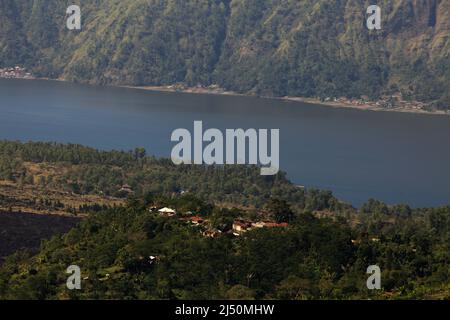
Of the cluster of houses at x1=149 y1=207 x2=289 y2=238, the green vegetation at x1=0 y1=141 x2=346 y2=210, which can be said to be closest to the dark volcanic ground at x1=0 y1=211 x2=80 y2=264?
the cluster of houses at x1=149 y1=207 x2=289 y2=238

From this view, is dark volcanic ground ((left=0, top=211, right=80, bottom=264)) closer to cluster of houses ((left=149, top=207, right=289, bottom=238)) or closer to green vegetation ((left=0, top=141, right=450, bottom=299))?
green vegetation ((left=0, top=141, right=450, bottom=299))

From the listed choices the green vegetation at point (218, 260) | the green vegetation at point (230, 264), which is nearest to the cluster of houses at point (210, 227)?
the green vegetation at point (218, 260)

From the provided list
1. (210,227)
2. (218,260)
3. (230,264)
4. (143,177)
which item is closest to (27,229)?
(210,227)

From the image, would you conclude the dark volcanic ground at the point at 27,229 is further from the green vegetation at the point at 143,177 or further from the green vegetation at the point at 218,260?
the green vegetation at the point at 143,177

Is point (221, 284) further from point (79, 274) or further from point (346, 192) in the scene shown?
point (346, 192)
